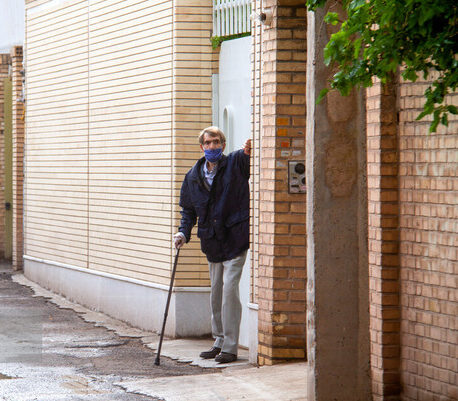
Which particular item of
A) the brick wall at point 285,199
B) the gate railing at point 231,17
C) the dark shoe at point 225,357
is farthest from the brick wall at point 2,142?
the brick wall at point 285,199

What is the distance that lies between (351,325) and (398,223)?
0.81m

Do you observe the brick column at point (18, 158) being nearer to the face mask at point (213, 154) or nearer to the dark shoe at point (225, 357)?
the face mask at point (213, 154)

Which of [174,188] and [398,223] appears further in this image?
[174,188]

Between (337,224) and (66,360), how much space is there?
13.0ft

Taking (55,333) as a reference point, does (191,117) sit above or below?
above

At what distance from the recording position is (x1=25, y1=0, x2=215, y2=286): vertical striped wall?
11.7m

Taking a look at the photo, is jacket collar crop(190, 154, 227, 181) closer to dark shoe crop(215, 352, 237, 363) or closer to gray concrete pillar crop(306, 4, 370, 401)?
dark shoe crop(215, 352, 237, 363)

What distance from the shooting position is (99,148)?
13.8 metres

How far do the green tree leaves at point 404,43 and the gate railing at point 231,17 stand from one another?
5.88 m

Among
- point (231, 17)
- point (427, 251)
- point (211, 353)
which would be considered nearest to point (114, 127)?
point (231, 17)

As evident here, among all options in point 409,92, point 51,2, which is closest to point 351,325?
point 409,92

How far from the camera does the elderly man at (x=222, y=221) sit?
9.81m

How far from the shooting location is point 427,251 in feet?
23.2

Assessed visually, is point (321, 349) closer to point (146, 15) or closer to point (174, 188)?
point (174, 188)
